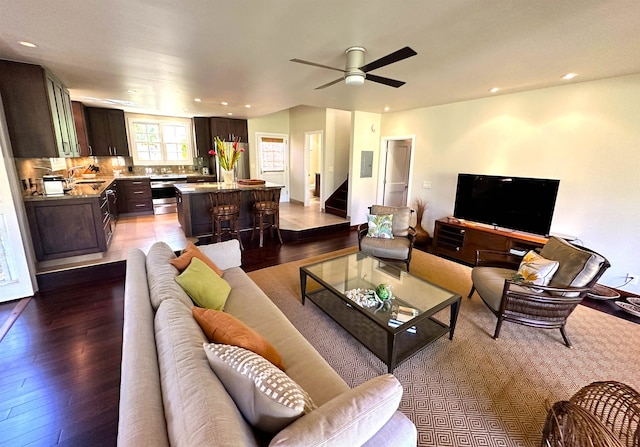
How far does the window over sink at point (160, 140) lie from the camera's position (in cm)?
695

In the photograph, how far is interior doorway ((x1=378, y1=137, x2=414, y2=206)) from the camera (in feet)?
20.5

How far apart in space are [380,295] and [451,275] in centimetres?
200

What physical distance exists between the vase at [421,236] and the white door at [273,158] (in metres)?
4.40

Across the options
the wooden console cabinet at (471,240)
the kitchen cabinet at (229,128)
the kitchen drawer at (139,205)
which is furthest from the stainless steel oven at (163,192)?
the wooden console cabinet at (471,240)

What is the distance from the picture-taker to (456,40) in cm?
229

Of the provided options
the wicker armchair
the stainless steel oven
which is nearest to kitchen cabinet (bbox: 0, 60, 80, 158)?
the stainless steel oven

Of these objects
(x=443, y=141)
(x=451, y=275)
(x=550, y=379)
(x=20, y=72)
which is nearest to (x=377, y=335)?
(x=550, y=379)

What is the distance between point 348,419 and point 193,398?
1.71ft

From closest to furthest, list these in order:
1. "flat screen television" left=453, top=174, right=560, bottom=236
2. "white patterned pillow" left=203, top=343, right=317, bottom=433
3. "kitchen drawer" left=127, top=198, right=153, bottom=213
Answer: "white patterned pillow" left=203, top=343, right=317, bottom=433
"flat screen television" left=453, top=174, right=560, bottom=236
"kitchen drawer" left=127, top=198, right=153, bottom=213

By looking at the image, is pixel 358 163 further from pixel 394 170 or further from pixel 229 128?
pixel 229 128

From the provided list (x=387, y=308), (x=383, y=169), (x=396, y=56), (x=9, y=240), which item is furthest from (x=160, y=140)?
(x=387, y=308)

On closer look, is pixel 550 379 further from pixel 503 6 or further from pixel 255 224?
pixel 255 224

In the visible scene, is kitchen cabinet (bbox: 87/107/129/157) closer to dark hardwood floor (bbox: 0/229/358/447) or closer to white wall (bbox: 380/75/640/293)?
dark hardwood floor (bbox: 0/229/358/447)

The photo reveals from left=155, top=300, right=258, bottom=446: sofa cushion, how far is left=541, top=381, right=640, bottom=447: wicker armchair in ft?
4.26
